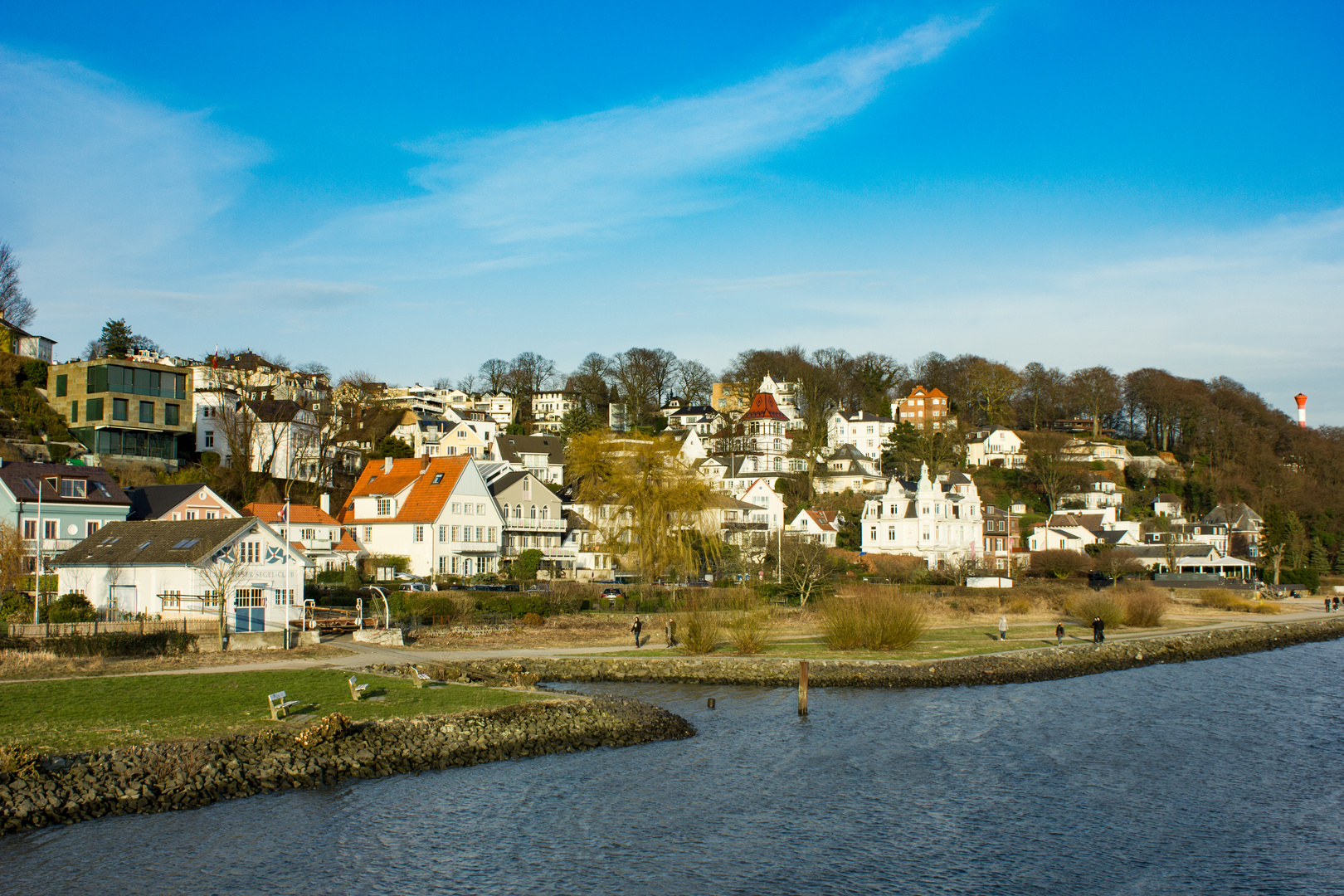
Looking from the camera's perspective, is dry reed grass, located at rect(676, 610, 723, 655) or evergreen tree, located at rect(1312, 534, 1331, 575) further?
evergreen tree, located at rect(1312, 534, 1331, 575)

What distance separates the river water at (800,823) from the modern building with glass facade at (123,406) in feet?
202

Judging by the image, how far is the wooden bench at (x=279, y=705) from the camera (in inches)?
1009

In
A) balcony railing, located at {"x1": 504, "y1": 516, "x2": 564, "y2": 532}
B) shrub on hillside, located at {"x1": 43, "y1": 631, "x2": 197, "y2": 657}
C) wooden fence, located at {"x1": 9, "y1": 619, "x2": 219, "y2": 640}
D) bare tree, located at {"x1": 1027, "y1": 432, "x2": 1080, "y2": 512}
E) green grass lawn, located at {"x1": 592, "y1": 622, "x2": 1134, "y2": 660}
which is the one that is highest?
bare tree, located at {"x1": 1027, "y1": 432, "x2": 1080, "y2": 512}

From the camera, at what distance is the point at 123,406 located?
76562 mm

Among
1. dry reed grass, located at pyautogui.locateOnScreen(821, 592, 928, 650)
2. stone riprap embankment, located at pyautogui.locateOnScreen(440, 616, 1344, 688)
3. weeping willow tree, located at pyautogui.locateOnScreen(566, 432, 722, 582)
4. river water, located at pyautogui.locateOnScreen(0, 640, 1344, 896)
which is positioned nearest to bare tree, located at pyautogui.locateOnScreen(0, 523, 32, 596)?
stone riprap embankment, located at pyautogui.locateOnScreen(440, 616, 1344, 688)

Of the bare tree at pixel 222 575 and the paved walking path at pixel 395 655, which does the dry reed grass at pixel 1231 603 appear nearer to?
the paved walking path at pixel 395 655

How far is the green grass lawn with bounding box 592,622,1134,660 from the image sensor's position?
42.8m

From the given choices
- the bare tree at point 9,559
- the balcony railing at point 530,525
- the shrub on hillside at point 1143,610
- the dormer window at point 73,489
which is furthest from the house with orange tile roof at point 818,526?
the bare tree at point 9,559

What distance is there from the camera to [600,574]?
7831 centimetres

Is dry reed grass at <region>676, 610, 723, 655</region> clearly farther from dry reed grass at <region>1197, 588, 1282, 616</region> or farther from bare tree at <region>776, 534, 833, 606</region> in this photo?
dry reed grass at <region>1197, 588, 1282, 616</region>

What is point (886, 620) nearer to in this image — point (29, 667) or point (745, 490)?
point (29, 667)

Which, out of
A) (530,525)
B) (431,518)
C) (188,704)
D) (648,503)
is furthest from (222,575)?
(530,525)

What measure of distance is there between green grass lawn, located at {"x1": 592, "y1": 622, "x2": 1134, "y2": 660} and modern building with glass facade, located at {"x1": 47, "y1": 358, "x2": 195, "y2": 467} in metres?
51.8

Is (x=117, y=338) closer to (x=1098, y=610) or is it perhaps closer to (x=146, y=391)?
(x=146, y=391)
